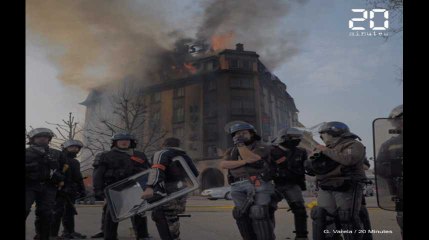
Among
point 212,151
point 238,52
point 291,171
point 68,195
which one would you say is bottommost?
point 68,195

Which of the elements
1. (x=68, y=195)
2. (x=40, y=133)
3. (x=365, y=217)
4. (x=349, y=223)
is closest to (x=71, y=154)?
(x=40, y=133)

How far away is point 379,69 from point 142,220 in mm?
2832

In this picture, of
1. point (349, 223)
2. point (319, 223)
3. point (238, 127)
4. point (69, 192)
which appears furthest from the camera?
point (69, 192)

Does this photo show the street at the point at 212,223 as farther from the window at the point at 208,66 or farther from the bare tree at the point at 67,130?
the window at the point at 208,66

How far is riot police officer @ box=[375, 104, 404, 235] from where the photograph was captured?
415cm

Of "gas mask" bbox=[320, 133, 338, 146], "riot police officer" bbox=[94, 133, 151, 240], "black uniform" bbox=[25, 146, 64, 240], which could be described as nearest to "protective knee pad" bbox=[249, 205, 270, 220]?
"gas mask" bbox=[320, 133, 338, 146]

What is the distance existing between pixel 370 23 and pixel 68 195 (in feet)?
12.1

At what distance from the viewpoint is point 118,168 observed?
15.0 ft

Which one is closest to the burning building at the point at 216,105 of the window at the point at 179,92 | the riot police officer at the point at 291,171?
the window at the point at 179,92

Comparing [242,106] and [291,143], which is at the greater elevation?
[242,106]

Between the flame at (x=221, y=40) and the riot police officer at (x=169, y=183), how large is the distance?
1042mm

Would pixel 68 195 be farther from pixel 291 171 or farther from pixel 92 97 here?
pixel 291 171

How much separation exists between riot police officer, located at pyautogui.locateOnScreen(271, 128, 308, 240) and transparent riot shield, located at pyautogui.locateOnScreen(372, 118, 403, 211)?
0.71 meters
